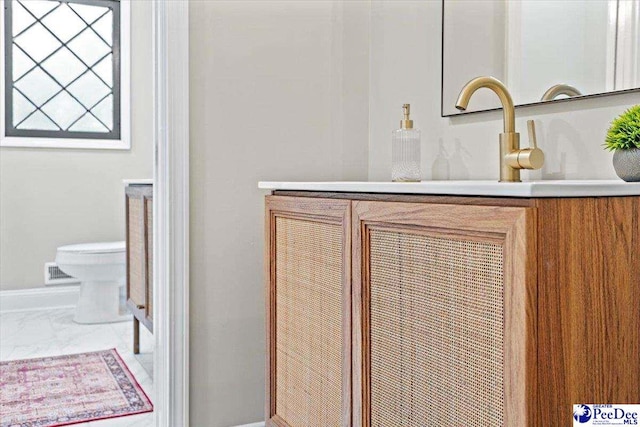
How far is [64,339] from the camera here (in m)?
3.49

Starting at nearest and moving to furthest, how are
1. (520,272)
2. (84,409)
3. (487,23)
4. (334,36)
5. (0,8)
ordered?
(520,272)
(487,23)
(334,36)
(84,409)
(0,8)

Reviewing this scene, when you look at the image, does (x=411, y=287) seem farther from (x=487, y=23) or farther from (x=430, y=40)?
(x=430, y=40)

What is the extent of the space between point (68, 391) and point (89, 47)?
2521mm

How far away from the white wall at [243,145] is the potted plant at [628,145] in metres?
1.21

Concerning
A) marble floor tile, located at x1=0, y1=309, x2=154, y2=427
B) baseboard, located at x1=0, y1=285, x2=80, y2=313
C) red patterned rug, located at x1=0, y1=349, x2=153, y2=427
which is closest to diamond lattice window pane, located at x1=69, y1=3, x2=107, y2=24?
baseboard, located at x1=0, y1=285, x2=80, y2=313

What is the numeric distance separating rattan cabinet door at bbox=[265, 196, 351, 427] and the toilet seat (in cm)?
217

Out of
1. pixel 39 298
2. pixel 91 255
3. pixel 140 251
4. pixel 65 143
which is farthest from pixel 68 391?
pixel 65 143

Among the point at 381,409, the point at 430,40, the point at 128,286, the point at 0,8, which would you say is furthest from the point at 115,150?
the point at 381,409

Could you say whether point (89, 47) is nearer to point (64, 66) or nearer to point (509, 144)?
point (64, 66)

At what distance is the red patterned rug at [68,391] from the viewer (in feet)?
7.86

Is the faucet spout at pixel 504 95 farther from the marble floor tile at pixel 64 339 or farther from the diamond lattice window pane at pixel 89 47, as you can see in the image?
the diamond lattice window pane at pixel 89 47

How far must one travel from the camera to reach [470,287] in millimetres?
1086

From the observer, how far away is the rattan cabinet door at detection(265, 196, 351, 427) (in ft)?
4.84

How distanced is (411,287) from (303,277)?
480 mm
